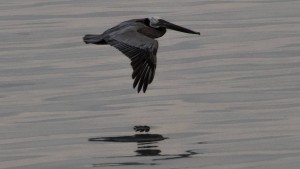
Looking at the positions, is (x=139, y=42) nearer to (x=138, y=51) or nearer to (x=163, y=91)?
(x=138, y=51)

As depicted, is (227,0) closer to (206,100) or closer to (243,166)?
(206,100)

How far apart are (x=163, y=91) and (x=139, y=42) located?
120 cm

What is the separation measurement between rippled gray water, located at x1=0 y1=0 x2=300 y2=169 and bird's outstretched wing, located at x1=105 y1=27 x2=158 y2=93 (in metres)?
0.40

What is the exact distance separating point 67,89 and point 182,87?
52.8 inches

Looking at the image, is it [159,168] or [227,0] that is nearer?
[159,168]

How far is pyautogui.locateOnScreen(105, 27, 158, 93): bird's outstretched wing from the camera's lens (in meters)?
14.3

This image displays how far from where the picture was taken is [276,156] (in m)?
11.9

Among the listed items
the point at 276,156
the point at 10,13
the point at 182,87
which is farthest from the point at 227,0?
the point at 276,156

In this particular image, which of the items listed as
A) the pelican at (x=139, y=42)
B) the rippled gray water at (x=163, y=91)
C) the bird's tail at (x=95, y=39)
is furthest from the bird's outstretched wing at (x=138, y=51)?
the rippled gray water at (x=163, y=91)

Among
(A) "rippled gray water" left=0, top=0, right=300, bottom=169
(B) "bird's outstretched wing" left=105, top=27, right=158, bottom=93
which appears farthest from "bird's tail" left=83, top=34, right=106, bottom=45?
(A) "rippled gray water" left=0, top=0, right=300, bottom=169

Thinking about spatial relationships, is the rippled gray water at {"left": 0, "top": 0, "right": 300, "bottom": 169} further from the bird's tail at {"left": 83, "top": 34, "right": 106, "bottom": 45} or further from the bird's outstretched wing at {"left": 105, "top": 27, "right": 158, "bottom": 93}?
the bird's tail at {"left": 83, "top": 34, "right": 106, "bottom": 45}

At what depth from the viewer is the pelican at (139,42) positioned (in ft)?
47.0

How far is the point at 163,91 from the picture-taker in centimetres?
1596

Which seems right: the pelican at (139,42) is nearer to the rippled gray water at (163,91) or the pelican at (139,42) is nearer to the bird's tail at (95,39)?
the bird's tail at (95,39)
